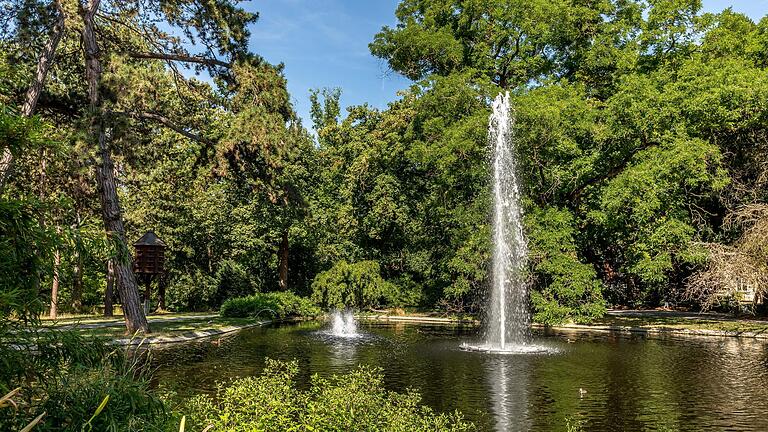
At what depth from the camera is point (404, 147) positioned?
3625cm

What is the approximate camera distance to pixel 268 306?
31.4m

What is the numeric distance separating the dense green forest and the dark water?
492 cm

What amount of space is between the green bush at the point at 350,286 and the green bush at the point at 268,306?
1.45m

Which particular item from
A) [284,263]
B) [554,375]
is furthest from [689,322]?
[284,263]

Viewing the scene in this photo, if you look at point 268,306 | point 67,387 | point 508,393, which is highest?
point 268,306

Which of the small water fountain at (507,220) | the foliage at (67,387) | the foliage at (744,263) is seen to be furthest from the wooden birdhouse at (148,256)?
the foliage at (744,263)

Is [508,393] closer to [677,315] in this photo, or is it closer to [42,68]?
[42,68]

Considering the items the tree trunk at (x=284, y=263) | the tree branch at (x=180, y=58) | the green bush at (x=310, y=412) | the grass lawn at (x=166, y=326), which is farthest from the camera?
the tree trunk at (x=284, y=263)

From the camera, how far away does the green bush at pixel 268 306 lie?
102 ft

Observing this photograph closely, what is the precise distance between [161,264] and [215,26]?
33.0 ft

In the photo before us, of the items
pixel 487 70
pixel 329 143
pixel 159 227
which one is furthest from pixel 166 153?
pixel 487 70

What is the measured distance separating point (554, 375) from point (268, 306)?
64.6ft

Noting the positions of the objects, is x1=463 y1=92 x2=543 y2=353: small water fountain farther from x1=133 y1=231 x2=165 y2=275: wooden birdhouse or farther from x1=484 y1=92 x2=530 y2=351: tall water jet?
x1=133 y1=231 x2=165 y2=275: wooden birdhouse

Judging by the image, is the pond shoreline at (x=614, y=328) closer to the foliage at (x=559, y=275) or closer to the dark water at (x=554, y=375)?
the foliage at (x=559, y=275)
